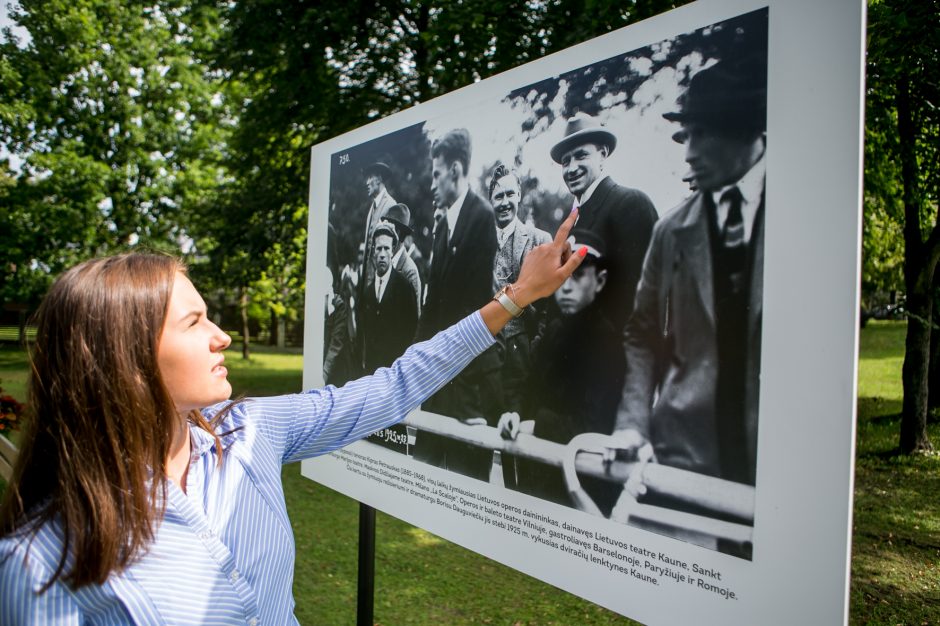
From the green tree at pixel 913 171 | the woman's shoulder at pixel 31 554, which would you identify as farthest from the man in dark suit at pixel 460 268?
the green tree at pixel 913 171

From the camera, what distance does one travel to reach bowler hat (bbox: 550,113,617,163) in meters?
1.79

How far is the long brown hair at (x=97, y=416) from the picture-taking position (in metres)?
1.24

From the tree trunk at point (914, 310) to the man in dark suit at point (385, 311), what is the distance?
214 inches

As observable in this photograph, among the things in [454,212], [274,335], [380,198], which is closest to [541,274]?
[454,212]

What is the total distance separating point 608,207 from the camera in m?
1.79

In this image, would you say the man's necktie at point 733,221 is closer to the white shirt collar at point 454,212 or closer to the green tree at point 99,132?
the white shirt collar at point 454,212

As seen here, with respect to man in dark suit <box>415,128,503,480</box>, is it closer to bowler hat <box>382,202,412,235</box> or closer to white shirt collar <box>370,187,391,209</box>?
bowler hat <box>382,202,412,235</box>

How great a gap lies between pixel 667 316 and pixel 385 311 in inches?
55.8

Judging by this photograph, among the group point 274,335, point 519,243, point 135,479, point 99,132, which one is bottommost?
point 274,335

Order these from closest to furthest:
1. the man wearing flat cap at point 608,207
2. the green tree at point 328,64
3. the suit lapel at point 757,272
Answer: the suit lapel at point 757,272 → the man wearing flat cap at point 608,207 → the green tree at point 328,64

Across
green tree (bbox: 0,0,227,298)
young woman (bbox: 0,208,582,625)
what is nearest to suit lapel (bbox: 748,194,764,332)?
young woman (bbox: 0,208,582,625)

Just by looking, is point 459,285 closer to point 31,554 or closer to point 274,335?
point 31,554

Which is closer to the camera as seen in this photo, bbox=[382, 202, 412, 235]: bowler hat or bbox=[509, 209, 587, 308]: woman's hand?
bbox=[509, 209, 587, 308]: woman's hand

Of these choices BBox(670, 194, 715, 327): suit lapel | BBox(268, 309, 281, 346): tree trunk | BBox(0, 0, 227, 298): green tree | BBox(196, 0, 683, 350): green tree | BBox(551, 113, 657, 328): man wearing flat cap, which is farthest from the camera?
BBox(268, 309, 281, 346): tree trunk
